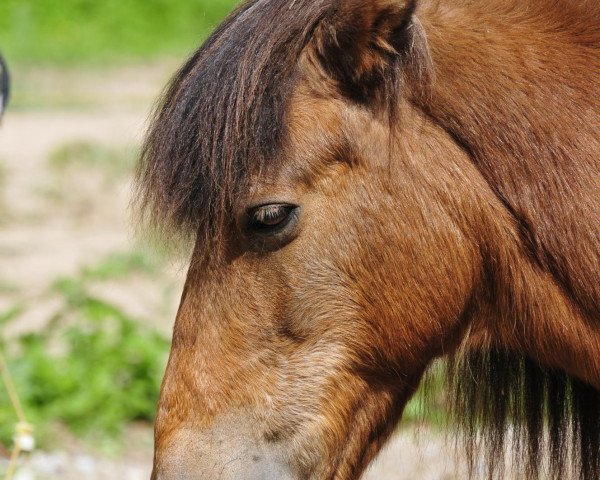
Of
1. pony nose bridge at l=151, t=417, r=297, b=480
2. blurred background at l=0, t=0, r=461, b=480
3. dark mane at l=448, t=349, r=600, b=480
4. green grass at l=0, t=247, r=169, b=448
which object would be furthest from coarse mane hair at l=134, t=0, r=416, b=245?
green grass at l=0, t=247, r=169, b=448

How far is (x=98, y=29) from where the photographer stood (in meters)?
19.2

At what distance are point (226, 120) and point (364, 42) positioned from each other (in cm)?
37

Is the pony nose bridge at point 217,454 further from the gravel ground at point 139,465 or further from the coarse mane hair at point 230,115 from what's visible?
the gravel ground at point 139,465

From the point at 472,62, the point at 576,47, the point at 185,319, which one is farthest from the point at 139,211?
the point at 576,47

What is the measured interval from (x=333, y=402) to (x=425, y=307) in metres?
0.32

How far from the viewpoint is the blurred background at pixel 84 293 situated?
4656mm

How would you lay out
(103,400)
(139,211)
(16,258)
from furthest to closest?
(16,258) < (103,400) < (139,211)

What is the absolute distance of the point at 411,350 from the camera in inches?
97.1

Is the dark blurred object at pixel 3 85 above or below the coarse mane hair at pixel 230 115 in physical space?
above

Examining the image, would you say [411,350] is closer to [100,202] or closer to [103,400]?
[103,400]

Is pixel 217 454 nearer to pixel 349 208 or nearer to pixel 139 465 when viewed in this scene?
pixel 349 208

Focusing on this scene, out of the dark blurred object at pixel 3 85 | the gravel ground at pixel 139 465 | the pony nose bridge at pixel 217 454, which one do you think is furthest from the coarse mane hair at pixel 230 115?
the gravel ground at pixel 139 465

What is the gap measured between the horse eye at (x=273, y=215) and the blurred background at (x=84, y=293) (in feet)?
1.45

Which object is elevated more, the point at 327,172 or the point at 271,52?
the point at 271,52
